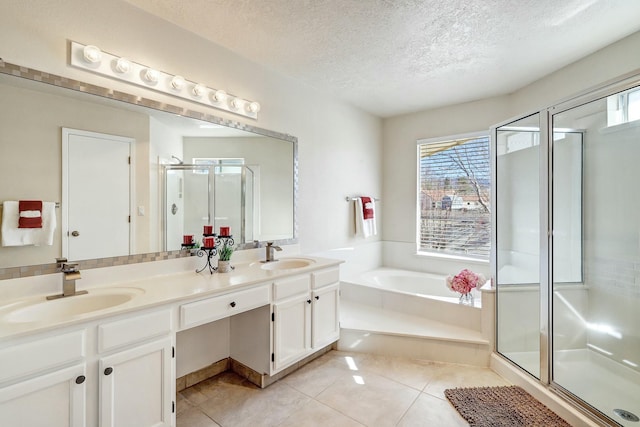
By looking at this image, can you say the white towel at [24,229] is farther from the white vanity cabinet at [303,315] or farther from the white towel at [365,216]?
Result: the white towel at [365,216]

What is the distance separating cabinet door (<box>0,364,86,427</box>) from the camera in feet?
3.75

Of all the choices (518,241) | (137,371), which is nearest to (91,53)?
(137,371)

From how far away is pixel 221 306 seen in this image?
1.82 metres

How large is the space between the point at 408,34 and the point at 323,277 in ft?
6.50

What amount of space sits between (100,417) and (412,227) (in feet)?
12.1

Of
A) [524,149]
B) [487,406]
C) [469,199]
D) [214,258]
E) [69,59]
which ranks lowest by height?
[487,406]

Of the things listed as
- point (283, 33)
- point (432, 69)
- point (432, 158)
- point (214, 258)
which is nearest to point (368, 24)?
point (283, 33)

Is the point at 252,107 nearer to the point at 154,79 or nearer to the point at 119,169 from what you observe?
the point at 154,79

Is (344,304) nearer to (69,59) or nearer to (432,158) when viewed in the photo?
(432,158)

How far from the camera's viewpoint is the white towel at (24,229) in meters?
1.49

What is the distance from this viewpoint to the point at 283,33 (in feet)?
7.32

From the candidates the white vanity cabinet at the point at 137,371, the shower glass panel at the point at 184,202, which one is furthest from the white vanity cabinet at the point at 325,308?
the white vanity cabinet at the point at 137,371

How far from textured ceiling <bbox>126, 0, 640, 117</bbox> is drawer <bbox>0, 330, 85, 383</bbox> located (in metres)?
1.95

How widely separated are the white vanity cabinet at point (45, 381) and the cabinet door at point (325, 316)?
4.92 feet
